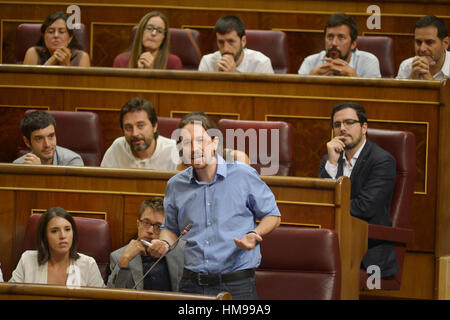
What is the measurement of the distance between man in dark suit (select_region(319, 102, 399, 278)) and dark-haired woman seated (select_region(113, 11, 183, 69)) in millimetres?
436

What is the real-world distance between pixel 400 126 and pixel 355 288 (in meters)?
0.39

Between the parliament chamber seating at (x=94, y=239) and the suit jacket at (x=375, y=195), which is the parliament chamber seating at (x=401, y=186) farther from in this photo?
the parliament chamber seating at (x=94, y=239)

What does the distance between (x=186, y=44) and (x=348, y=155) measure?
0.60m

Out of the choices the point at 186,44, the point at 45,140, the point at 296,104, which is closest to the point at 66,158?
the point at 45,140

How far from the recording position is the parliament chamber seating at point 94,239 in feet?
3.81

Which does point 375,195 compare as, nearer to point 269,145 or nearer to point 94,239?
point 269,145

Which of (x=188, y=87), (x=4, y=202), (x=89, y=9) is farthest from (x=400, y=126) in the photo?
(x=89, y=9)

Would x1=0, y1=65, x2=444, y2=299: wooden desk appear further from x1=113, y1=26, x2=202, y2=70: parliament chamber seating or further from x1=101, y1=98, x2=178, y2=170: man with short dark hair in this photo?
x1=113, y1=26, x2=202, y2=70: parliament chamber seating

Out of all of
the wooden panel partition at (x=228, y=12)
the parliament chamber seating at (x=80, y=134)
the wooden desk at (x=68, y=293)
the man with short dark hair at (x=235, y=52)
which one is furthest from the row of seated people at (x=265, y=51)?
the wooden desk at (x=68, y=293)

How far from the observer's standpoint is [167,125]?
1.45 metres

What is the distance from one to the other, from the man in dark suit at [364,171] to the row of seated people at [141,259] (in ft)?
0.65

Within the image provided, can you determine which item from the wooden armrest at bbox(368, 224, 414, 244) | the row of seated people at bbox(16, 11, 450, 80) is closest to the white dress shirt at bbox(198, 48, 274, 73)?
the row of seated people at bbox(16, 11, 450, 80)

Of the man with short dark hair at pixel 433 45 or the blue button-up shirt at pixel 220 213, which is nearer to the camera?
the blue button-up shirt at pixel 220 213

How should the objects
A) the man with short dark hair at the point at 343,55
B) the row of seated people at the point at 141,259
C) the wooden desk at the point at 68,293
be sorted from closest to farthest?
the wooden desk at the point at 68,293, the row of seated people at the point at 141,259, the man with short dark hair at the point at 343,55
